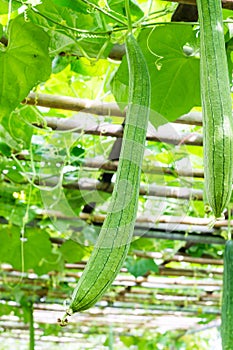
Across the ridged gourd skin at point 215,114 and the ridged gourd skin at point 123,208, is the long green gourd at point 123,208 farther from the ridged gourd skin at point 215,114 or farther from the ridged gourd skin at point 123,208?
the ridged gourd skin at point 215,114

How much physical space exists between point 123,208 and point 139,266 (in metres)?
4.14

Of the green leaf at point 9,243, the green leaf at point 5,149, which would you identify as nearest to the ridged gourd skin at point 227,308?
the green leaf at point 5,149

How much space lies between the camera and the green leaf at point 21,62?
202cm

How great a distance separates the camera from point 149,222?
400 centimetres

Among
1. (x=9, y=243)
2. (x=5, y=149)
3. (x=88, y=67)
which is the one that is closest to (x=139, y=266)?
(x=9, y=243)

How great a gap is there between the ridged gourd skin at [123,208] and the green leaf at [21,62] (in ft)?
2.29

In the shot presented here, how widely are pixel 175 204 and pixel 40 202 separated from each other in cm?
83

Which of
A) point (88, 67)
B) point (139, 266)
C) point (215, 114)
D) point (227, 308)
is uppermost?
point (88, 67)

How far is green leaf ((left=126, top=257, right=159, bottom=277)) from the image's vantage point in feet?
17.1

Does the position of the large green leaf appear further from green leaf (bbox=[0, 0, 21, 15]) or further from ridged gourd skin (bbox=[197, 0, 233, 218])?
ridged gourd skin (bbox=[197, 0, 233, 218])

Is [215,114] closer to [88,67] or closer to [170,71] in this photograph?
[170,71]

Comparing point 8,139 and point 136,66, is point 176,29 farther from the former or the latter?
point 8,139

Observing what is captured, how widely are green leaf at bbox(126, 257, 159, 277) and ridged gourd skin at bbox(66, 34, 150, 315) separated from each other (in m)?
3.94

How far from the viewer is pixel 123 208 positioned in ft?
3.84
